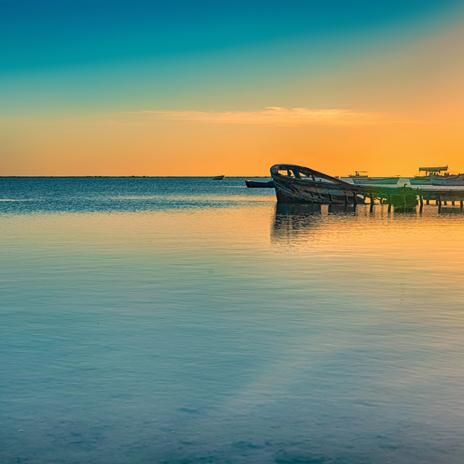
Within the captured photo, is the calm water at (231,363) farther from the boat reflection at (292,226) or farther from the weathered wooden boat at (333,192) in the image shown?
the weathered wooden boat at (333,192)

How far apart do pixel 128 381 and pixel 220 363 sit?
1.68 m

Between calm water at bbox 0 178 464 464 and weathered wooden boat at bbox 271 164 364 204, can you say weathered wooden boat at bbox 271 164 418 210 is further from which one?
calm water at bbox 0 178 464 464

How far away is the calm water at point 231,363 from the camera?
8.42 metres

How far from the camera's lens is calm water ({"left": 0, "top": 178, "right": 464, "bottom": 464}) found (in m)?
8.42

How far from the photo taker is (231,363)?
12.0 meters

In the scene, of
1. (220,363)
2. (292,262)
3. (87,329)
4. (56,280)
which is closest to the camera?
(220,363)

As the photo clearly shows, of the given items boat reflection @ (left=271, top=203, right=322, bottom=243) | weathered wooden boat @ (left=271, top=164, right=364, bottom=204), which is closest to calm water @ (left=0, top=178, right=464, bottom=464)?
boat reflection @ (left=271, top=203, right=322, bottom=243)

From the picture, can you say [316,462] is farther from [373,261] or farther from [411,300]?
[373,261]

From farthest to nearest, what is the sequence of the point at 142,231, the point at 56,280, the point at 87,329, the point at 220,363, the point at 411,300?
the point at 142,231, the point at 56,280, the point at 411,300, the point at 87,329, the point at 220,363

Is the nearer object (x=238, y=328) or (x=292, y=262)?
(x=238, y=328)

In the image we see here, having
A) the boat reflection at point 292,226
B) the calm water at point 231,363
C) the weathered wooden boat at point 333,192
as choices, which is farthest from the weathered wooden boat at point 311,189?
the calm water at point 231,363

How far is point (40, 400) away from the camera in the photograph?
9961mm

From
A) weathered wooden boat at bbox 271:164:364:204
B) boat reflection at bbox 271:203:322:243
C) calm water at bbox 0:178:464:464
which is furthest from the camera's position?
weathered wooden boat at bbox 271:164:364:204

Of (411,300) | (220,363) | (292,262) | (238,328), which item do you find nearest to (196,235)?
(292,262)
